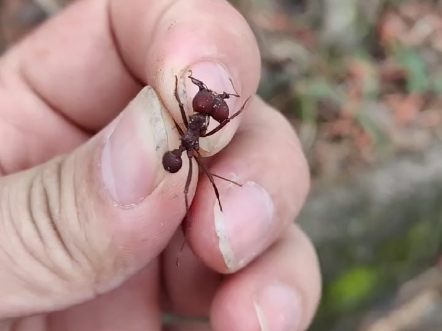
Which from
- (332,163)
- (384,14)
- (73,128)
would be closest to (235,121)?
(73,128)

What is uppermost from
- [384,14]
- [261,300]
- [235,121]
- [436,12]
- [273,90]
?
[235,121]

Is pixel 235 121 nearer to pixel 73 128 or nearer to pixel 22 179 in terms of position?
pixel 22 179

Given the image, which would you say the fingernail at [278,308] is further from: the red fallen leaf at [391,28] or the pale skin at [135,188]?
the red fallen leaf at [391,28]

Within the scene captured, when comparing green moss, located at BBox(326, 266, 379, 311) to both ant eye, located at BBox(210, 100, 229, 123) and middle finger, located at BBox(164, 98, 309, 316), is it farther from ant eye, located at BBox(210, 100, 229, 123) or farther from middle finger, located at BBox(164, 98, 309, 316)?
ant eye, located at BBox(210, 100, 229, 123)

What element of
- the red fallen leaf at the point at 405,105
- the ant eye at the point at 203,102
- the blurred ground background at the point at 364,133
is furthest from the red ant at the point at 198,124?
the red fallen leaf at the point at 405,105

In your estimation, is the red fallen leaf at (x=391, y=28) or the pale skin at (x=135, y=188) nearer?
the pale skin at (x=135, y=188)

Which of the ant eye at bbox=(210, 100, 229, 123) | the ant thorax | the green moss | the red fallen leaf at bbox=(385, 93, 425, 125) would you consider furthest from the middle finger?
the red fallen leaf at bbox=(385, 93, 425, 125)

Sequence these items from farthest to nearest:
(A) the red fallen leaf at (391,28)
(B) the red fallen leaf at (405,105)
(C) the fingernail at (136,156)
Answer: (A) the red fallen leaf at (391,28), (B) the red fallen leaf at (405,105), (C) the fingernail at (136,156)
